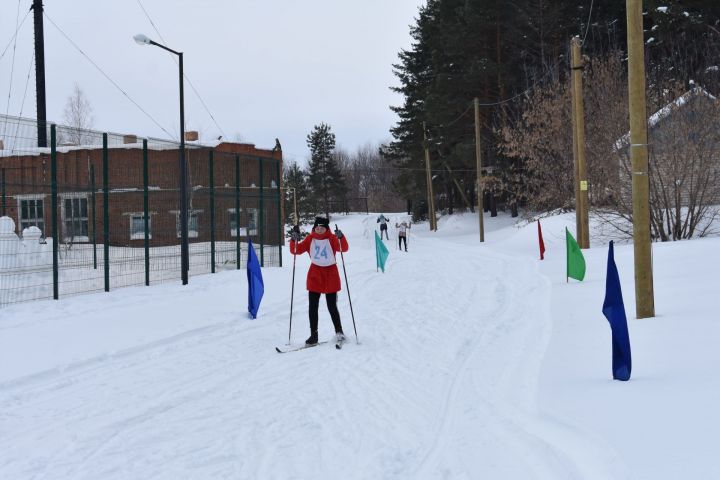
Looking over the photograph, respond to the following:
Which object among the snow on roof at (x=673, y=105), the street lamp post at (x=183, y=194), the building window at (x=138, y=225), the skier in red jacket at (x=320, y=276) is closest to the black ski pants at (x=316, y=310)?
the skier in red jacket at (x=320, y=276)

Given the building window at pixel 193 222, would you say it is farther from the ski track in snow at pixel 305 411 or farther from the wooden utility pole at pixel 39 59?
the wooden utility pole at pixel 39 59

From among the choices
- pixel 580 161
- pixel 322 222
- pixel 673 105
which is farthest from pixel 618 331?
pixel 673 105

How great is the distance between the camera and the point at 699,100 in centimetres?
1816

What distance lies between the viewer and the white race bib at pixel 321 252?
345 inches

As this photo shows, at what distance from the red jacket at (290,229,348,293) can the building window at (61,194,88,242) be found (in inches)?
386

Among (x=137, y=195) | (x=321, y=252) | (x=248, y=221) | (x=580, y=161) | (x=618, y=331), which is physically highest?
(x=580, y=161)

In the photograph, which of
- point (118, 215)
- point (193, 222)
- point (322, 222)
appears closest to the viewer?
point (322, 222)

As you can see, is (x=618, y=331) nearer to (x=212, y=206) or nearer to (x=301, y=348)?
(x=301, y=348)

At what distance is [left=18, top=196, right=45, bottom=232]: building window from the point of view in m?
16.7

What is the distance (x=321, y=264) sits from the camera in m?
8.80

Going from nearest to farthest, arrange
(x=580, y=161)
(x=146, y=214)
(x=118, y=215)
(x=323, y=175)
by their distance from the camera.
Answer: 1. (x=146, y=214)
2. (x=118, y=215)
3. (x=580, y=161)
4. (x=323, y=175)

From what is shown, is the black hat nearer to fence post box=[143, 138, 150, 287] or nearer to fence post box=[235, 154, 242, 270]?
fence post box=[143, 138, 150, 287]

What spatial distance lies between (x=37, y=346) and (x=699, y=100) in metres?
18.1

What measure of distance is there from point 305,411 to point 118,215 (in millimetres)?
12332
